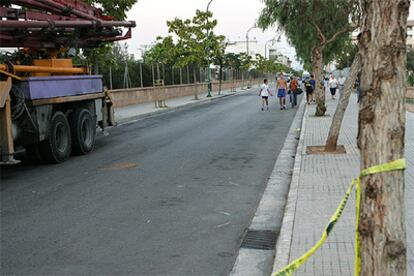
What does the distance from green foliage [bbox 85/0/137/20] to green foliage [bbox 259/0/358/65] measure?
5.59m

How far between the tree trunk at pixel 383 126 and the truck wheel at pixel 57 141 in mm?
8737

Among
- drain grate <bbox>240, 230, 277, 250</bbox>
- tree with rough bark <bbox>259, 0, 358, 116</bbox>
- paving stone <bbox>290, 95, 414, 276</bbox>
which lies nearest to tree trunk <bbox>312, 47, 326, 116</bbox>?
tree with rough bark <bbox>259, 0, 358, 116</bbox>

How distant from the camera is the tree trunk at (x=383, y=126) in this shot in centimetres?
275

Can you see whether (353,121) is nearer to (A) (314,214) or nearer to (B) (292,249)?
(A) (314,214)

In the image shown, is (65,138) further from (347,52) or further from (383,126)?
(347,52)

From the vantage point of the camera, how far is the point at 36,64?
1153cm

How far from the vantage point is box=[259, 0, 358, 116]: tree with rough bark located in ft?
64.7

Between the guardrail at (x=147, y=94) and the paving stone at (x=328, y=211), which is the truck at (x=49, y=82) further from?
the guardrail at (x=147, y=94)

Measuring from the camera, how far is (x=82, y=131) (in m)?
12.4

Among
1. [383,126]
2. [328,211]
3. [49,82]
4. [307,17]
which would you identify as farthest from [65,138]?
[307,17]

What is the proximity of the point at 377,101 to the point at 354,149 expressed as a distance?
862cm

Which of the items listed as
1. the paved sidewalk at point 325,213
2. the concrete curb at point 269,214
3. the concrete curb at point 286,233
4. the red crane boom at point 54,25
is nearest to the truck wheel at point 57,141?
the red crane boom at point 54,25

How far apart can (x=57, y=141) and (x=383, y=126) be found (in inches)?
368

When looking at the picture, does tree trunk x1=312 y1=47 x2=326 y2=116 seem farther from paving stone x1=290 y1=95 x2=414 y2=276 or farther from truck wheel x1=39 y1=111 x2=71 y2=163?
truck wheel x1=39 y1=111 x2=71 y2=163
